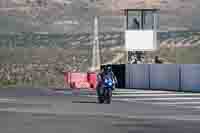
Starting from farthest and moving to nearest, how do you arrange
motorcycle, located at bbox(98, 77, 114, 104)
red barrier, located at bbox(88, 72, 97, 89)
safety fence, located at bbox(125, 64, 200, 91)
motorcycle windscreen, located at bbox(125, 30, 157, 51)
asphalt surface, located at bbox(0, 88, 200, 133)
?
motorcycle windscreen, located at bbox(125, 30, 157, 51), red barrier, located at bbox(88, 72, 97, 89), safety fence, located at bbox(125, 64, 200, 91), motorcycle, located at bbox(98, 77, 114, 104), asphalt surface, located at bbox(0, 88, 200, 133)

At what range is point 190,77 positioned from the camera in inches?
1342

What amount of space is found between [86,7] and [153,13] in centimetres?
8454

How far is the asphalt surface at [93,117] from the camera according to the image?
16562 millimetres

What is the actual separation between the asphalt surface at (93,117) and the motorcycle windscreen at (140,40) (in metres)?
18.3

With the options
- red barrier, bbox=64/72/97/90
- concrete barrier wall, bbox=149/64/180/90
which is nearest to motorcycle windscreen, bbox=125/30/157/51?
red barrier, bbox=64/72/97/90

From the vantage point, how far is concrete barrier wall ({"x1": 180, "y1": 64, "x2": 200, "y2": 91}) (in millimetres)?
33750

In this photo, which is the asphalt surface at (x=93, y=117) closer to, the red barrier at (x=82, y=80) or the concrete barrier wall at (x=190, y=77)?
the concrete barrier wall at (x=190, y=77)

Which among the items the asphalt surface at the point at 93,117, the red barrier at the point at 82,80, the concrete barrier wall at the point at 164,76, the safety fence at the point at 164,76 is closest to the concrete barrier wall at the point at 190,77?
the safety fence at the point at 164,76

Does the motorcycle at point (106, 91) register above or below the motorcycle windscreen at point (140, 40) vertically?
below

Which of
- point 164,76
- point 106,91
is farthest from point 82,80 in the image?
point 106,91

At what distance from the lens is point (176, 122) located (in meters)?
18.6

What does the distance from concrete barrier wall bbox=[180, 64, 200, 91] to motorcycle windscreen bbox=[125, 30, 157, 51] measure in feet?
37.5

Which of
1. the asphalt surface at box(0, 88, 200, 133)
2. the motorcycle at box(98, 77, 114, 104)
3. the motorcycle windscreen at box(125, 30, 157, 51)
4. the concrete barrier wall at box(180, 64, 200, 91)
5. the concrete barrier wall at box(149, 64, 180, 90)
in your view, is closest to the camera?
the asphalt surface at box(0, 88, 200, 133)

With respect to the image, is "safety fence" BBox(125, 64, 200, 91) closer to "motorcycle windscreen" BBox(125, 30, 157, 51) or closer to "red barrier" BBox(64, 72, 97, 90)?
"red barrier" BBox(64, 72, 97, 90)
